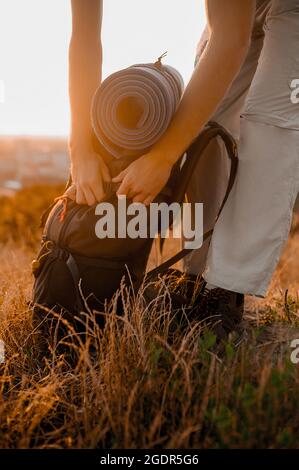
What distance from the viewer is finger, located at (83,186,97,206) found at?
222cm

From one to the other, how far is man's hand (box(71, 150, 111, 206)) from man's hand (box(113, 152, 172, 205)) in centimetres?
10

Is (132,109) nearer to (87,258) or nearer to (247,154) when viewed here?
(247,154)

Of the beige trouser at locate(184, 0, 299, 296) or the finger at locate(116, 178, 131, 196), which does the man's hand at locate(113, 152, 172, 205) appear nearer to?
the finger at locate(116, 178, 131, 196)

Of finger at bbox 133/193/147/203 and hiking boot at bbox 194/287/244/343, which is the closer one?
finger at bbox 133/193/147/203

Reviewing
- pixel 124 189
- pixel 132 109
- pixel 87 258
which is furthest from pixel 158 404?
pixel 132 109

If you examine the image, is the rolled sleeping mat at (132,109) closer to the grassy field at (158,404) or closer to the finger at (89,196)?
the finger at (89,196)

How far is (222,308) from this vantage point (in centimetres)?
234

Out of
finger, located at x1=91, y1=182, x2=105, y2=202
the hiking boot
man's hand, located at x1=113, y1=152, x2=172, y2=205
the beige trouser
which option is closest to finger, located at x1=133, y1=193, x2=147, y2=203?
man's hand, located at x1=113, y1=152, x2=172, y2=205

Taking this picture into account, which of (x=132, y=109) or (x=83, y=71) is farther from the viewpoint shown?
(x=83, y=71)

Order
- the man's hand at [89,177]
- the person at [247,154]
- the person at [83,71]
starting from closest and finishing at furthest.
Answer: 1. the person at [247,154]
2. the man's hand at [89,177]
3. the person at [83,71]

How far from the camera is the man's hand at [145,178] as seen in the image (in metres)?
2.13

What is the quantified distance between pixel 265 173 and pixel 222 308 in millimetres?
591

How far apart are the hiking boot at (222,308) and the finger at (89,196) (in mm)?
644

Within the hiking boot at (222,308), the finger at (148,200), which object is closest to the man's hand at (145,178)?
the finger at (148,200)
